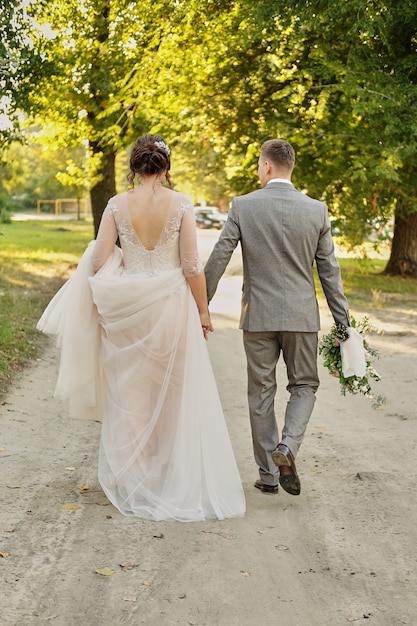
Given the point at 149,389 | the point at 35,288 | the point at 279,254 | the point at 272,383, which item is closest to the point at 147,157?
the point at 279,254

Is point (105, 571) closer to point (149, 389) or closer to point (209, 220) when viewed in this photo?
point (149, 389)

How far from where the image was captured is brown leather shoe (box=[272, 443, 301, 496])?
5809 millimetres

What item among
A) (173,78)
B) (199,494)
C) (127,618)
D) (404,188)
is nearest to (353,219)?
(404,188)

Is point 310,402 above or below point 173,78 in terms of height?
below

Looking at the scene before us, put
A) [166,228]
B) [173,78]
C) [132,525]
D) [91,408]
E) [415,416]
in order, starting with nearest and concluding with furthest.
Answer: [132,525] → [166,228] → [91,408] → [415,416] → [173,78]

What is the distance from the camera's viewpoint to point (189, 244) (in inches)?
233

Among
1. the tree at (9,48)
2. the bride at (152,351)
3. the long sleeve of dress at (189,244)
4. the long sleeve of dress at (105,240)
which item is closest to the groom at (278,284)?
the long sleeve of dress at (189,244)

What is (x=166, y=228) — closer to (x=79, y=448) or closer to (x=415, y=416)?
(x=79, y=448)

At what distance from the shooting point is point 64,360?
20.5 ft

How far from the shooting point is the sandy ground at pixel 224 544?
4.24 m

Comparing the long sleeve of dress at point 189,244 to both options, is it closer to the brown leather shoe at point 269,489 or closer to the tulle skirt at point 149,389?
the tulle skirt at point 149,389

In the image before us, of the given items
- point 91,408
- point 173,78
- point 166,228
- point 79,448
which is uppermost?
point 173,78

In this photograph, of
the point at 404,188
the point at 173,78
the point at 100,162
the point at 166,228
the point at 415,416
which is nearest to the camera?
the point at 166,228

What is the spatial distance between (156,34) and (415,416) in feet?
50.2
